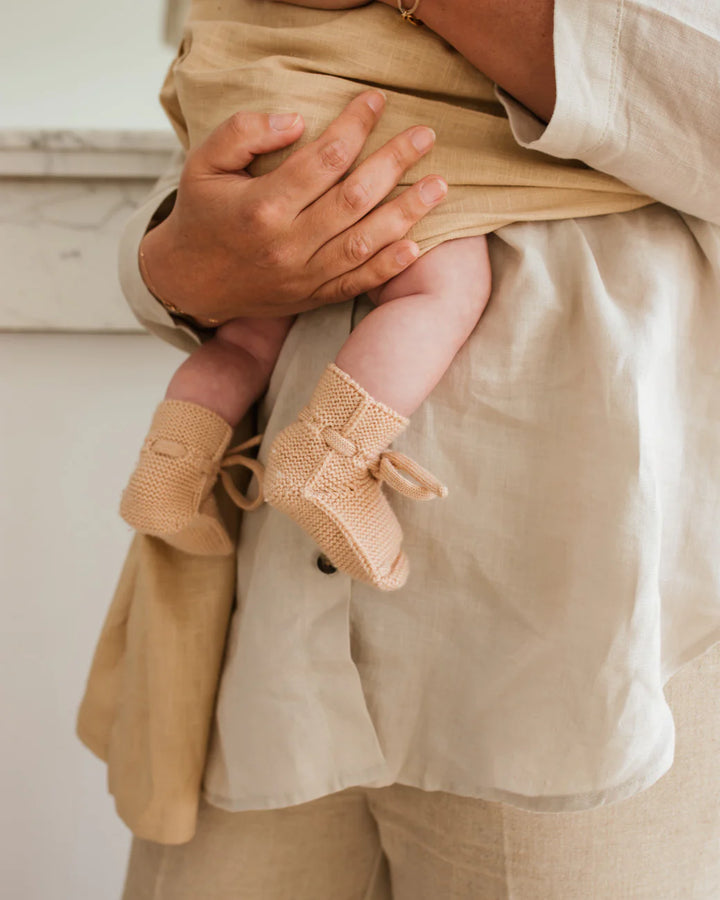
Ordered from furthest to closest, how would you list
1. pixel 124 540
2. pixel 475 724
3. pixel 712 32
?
pixel 124 540
pixel 475 724
pixel 712 32

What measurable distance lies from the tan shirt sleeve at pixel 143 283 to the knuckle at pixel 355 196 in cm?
23

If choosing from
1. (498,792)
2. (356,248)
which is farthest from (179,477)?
(498,792)

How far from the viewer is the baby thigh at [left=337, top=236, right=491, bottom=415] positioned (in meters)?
0.57

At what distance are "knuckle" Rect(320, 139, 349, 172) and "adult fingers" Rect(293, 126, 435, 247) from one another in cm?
1

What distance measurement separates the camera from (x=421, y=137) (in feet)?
2.00

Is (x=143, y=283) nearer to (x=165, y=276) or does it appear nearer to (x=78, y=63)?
(x=165, y=276)

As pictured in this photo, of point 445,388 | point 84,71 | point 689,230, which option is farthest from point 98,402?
point 689,230

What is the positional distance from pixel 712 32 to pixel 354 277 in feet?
0.94

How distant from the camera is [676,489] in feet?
1.98

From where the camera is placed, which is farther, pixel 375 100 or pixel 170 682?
pixel 170 682

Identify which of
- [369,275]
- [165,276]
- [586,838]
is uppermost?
[369,275]

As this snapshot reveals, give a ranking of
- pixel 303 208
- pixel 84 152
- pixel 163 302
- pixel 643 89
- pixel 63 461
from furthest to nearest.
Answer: pixel 63 461, pixel 84 152, pixel 163 302, pixel 303 208, pixel 643 89

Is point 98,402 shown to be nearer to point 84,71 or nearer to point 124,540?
point 124,540

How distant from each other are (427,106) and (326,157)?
86 mm
